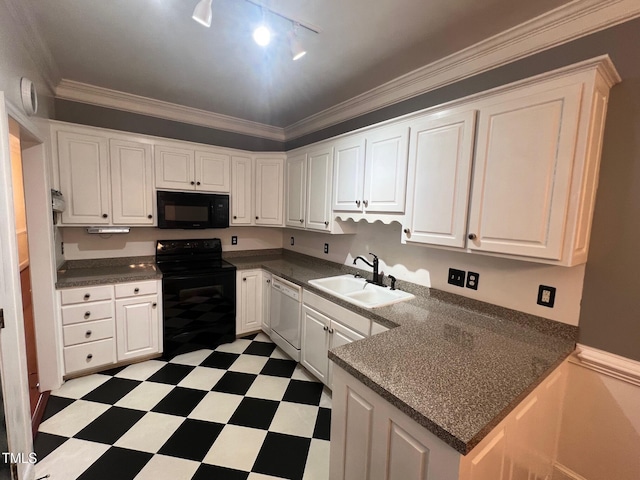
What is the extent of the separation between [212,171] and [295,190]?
96 cm

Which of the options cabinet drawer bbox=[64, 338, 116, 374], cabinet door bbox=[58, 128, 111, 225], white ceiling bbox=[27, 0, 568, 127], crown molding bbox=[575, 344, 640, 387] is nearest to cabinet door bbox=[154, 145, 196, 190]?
cabinet door bbox=[58, 128, 111, 225]

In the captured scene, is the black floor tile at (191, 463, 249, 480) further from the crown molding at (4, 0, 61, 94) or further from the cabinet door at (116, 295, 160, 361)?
the crown molding at (4, 0, 61, 94)

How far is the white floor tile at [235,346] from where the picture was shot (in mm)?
3023

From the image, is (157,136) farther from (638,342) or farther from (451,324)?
(638,342)

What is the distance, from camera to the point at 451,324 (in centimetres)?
169

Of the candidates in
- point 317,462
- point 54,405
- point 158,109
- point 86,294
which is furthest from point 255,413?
point 158,109

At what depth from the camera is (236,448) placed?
1.82 meters

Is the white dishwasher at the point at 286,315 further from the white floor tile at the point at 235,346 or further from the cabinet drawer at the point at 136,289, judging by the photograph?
the cabinet drawer at the point at 136,289

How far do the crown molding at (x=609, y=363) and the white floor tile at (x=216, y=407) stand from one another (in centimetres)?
222

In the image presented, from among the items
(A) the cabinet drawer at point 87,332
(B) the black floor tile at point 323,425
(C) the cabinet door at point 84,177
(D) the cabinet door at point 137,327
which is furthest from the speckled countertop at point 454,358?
(C) the cabinet door at point 84,177

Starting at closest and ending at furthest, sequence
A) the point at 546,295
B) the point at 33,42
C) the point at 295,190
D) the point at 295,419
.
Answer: the point at 546,295, the point at 33,42, the point at 295,419, the point at 295,190

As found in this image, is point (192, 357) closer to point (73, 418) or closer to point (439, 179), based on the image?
point (73, 418)

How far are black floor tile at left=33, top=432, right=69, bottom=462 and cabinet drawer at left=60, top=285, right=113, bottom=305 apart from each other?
0.95 m

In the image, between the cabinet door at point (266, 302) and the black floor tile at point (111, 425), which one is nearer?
the black floor tile at point (111, 425)
